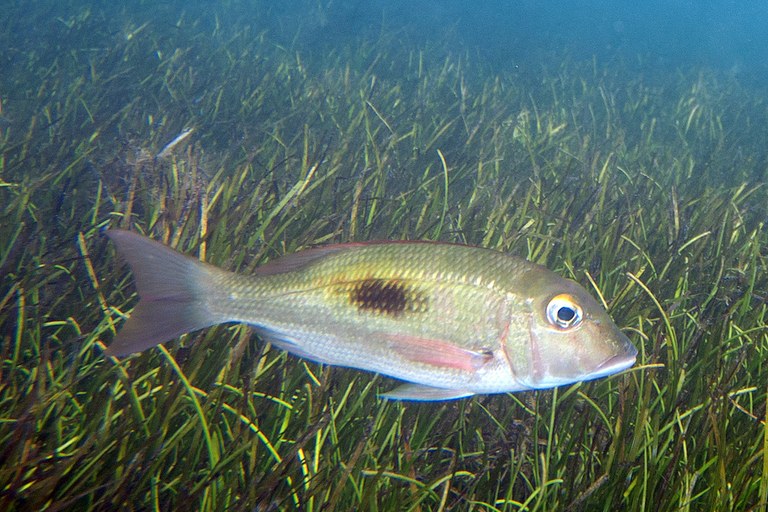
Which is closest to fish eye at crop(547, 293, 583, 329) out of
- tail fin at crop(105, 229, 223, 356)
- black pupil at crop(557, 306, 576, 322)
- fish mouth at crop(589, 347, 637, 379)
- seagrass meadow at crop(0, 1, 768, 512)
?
black pupil at crop(557, 306, 576, 322)

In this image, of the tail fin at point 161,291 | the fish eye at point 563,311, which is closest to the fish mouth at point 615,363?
the fish eye at point 563,311

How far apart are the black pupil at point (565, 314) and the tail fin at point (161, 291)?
137 cm

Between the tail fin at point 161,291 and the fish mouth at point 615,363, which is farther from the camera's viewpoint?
the tail fin at point 161,291

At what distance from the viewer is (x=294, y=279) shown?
206cm

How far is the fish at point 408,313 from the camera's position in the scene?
72.6 inches

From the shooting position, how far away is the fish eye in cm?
184

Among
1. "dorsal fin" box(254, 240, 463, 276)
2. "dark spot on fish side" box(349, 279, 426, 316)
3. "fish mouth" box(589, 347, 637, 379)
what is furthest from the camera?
"dorsal fin" box(254, 240, 463, 276)

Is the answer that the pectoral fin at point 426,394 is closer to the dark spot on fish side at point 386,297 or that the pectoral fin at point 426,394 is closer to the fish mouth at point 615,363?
the dark spot on fish side at point 386,297

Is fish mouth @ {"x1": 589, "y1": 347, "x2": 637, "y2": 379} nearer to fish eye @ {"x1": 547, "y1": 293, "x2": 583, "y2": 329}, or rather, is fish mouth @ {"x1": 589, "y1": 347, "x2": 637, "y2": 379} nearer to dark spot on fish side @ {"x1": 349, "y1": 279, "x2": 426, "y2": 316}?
fish eye @ {"x1": 547, "y1": 293, "x2": 583, "y2": 329}

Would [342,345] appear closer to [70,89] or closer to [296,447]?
[296,447]

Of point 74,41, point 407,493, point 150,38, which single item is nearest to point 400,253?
point 407,493

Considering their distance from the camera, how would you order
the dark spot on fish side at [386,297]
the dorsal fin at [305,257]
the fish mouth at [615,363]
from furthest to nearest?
the dorsal fin at [305,257] < the dark spot on fish side at [386,297] < the fish mouth at [615,363]

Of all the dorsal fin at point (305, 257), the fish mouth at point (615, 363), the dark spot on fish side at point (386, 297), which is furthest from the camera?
the dorsal fin at point (305, 257)

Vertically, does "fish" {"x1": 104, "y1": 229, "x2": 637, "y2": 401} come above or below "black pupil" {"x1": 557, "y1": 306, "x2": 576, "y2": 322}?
below
